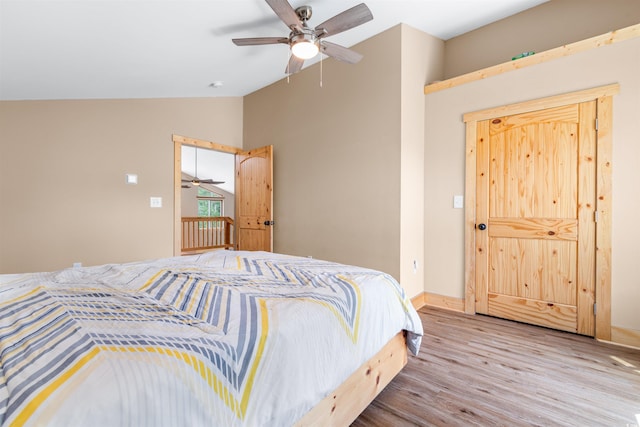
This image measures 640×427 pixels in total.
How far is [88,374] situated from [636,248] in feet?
11.1

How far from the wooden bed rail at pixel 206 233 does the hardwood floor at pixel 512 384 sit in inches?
220

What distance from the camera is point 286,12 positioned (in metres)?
2.03

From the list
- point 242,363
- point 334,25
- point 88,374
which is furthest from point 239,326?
point 334,25

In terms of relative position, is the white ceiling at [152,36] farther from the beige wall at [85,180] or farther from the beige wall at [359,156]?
the beige wall at [359,156]

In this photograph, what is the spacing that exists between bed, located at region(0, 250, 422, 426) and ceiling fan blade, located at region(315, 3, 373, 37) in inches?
71.9

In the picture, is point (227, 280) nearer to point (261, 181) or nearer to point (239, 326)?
point (239, 326)

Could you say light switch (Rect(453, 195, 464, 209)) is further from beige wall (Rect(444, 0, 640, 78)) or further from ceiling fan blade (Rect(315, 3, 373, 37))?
ceiling fan blade (Rect(315, 3, 373, 37))

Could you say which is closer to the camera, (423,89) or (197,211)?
(423,89)

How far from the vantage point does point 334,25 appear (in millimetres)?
2174

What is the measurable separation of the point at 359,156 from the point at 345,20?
141 cm

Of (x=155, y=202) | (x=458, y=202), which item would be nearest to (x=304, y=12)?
(x=458, y=202)

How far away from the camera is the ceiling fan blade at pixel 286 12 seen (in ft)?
6.33

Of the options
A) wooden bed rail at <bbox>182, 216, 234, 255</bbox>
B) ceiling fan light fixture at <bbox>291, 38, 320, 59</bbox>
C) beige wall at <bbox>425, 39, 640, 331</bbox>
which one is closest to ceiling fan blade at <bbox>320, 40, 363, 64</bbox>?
ceiling fan light fixture at <bbox>291, 38, 320, 59</bbox>

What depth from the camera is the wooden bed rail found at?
6.73 meters
